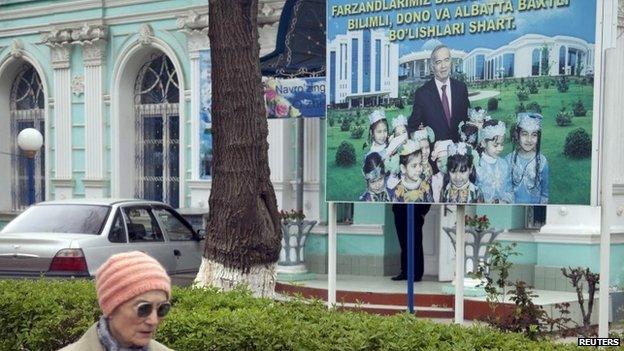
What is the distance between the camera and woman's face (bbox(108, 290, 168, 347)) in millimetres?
3824

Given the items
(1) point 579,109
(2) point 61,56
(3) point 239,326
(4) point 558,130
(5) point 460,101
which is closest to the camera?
(3) point 239,326

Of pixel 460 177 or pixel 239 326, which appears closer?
pixel 239 326

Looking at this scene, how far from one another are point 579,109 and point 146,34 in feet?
37.4

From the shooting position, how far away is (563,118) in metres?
7.25

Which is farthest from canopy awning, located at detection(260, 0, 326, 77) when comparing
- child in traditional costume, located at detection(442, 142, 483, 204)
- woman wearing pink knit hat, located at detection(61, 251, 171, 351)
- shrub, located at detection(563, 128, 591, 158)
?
woman wearing pink knit hat, located at detection(61, 251, 171, 351)

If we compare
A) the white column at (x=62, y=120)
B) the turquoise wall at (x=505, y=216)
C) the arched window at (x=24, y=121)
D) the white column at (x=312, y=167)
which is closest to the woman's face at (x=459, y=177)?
the turquoise wall at (x=505, y=216)

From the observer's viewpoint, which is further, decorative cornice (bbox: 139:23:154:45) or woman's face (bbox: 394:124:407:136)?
decorative cornice (bbox: 139:23:154:45)

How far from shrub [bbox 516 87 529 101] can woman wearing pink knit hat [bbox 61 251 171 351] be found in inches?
167

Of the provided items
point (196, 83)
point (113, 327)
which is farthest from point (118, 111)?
point (113, 327)

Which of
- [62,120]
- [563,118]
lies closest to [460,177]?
[563,118]

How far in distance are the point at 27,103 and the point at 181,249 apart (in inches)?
368

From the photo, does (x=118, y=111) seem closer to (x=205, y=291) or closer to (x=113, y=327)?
(x=205, y=291)

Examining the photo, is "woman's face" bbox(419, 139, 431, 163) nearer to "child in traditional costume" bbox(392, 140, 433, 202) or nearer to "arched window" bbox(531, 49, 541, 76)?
"child in traditional costume" bbox(392, 140, 433, 202)

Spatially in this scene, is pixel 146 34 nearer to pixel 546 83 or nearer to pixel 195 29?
pixel 195 29
